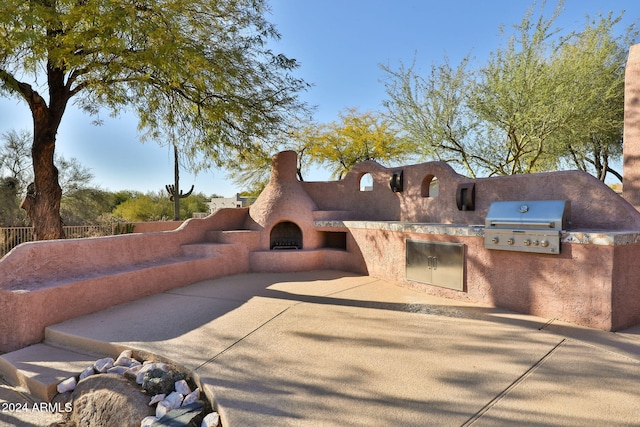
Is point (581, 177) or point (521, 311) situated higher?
point (581, 177)

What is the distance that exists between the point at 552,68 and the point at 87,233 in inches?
666

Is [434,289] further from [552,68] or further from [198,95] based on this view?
[552,68]

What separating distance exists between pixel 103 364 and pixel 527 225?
5705mm

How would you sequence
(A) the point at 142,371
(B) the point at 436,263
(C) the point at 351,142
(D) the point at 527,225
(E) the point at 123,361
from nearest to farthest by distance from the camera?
1. (A) the point at 142,371
2. (E) the point at 123,361
3. (D) the point at 527,225
4. (B) the point at 436,263
5. (C) the point at 351,142

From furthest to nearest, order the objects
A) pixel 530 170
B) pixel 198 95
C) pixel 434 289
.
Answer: pixel 530 170
pixel 198 95
pixel 434 289

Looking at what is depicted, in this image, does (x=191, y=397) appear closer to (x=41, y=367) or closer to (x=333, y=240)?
(x=41, y=367)

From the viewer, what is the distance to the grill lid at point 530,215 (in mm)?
4695

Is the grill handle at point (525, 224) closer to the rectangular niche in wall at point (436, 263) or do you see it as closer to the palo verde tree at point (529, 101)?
the rectangular niche in wall at point (436, 263)

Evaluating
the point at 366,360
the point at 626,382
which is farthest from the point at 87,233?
the point at 626,382

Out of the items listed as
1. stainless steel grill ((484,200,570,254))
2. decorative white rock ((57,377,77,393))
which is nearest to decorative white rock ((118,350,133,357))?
decorative white rock ((57,377,77,393))

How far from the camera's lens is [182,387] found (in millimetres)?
3555

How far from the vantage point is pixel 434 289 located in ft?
20.4

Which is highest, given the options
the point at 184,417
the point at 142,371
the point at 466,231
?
the point at 466,231

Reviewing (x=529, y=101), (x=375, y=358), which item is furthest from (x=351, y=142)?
(x=375, y=358)
